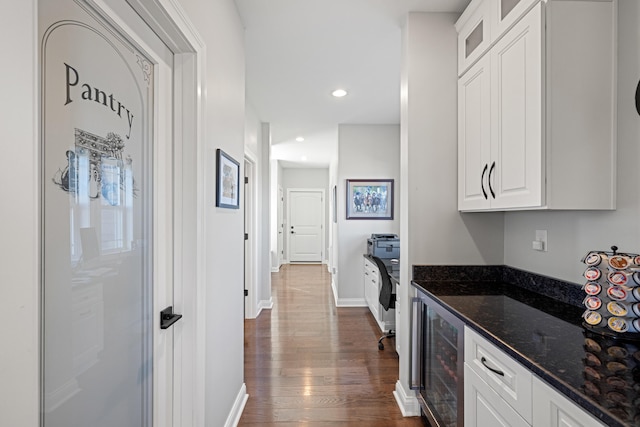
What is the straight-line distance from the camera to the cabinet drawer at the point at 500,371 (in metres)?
0.98

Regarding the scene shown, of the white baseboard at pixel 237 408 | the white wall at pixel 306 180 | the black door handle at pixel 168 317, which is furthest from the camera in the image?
the white wall at pixel 306 180

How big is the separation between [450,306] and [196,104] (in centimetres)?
155

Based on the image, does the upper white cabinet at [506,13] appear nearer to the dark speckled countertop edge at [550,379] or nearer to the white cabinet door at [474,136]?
the white cabinet door at [474,136]

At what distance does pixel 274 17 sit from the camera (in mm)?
2107

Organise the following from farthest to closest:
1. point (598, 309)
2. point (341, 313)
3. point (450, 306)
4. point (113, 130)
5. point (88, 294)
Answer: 1. point (341, 313)
2. point (450, 306)
3. point (598, 309)
4. point (113, 130)
5. point (88, 294)

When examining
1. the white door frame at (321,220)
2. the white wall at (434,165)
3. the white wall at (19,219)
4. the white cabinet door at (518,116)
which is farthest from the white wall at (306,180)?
the white wall at (19,219)

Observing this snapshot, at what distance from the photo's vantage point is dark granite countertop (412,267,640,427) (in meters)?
0.75

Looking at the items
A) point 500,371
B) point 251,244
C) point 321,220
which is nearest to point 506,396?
point 500,371

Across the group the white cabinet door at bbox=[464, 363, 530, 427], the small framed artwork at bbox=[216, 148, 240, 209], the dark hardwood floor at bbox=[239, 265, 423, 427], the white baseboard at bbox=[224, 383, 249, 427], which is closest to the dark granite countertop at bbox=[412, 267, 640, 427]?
the white cabinet door at bbox=[464, 363, 530, 427]

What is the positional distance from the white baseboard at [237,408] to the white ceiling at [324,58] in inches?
105

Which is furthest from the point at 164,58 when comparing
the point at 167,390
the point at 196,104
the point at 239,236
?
the point at 167,390

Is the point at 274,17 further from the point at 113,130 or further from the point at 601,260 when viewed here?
the point at 601,260

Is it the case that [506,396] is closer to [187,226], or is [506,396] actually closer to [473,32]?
[187,226]

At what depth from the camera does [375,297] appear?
3.78 metres
